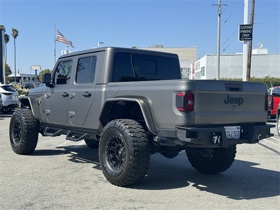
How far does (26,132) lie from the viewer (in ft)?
25.0

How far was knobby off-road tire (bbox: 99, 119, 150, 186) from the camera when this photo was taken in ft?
16.7

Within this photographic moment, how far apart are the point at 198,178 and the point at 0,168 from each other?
3.53 metres

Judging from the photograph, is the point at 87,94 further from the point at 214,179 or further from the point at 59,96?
the point at 214,179

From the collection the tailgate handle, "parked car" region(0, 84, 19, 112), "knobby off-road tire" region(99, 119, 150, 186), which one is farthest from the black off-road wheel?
"parked car" region(0, 84, 19, 112)

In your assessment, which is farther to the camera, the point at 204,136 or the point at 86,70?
the point at 86,70

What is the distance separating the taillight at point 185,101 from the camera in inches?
182

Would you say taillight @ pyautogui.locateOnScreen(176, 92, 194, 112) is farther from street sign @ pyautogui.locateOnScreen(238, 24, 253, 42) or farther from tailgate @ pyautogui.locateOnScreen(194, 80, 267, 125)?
street sign @ pyautogui.locateOnScreen(238, 24, 253, 42)

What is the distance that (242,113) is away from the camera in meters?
5.26

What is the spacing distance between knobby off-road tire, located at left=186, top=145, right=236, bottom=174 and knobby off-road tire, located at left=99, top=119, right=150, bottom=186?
4.15 ft

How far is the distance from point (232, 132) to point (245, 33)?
17.7m

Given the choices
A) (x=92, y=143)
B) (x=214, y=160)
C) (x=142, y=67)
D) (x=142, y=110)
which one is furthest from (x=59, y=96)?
(x=214, y=160)

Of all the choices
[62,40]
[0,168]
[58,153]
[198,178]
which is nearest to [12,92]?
[62,40]

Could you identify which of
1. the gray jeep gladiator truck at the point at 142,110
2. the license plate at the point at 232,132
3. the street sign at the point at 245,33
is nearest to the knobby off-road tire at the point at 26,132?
the gray jeep gladiator truck at the point at 142,110

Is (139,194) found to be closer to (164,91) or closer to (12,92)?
(164,91)
